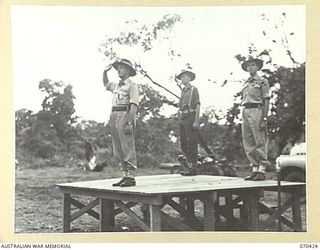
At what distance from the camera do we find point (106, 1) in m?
2.04

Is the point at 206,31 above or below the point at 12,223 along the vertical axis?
above

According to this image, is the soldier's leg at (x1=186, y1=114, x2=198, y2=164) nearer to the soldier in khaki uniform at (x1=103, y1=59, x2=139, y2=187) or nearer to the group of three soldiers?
the group of three soldiers

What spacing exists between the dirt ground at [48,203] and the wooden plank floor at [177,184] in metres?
0.01

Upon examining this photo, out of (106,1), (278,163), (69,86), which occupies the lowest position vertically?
(278,163)

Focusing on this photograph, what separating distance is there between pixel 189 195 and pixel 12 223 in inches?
14.7

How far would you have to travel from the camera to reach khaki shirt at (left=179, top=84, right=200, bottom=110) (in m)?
2.05

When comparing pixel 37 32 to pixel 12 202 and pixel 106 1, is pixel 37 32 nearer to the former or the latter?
pixel 106 1

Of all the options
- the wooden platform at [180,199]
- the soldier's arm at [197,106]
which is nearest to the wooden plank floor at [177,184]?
the wooden platform at [180,199]

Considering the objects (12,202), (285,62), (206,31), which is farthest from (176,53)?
(12,202)

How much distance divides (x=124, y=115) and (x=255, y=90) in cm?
28

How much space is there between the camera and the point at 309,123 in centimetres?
204

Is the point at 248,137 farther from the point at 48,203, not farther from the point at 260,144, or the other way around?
the point at 48,203

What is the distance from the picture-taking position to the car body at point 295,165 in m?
2.03

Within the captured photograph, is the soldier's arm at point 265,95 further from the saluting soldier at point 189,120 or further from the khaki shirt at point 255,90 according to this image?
the saluting soldier at point 189,120
